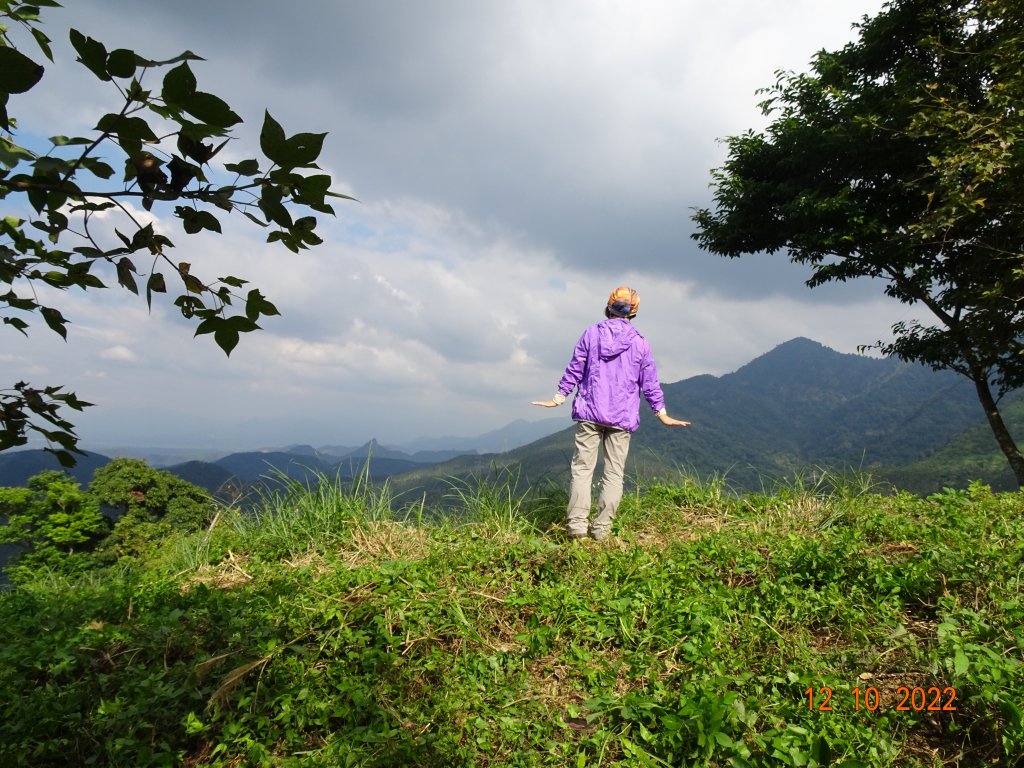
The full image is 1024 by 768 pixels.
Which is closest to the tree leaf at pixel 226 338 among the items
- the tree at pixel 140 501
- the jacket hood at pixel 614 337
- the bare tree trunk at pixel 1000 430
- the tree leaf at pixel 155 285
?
the tree leaf at pixel 155 285

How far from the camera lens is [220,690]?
3.29m

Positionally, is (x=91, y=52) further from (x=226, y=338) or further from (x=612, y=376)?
(x=612, y=376)

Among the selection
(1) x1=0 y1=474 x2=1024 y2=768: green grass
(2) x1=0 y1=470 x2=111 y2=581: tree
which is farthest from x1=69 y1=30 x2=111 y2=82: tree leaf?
(2) x1=0 y1=470 x2=111 y2=581: tree

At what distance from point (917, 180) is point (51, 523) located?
2576cm

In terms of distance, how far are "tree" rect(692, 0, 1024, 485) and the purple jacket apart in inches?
230

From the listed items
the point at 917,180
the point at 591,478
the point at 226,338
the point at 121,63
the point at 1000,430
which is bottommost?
the point at 591,478

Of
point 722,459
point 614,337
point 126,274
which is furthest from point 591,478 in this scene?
point 722,459

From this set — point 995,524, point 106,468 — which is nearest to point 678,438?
point 106,468

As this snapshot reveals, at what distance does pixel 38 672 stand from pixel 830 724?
485cm

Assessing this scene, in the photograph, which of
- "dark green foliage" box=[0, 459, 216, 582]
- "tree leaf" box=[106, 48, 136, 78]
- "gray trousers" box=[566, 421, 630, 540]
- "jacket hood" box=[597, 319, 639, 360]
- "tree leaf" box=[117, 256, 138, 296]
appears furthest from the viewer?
"dark green foliage" box=[0, 459, 216, 582]

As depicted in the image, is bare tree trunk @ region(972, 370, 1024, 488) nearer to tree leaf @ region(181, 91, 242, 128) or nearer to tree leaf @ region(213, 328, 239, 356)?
tree leaf @ region(213, 328, 239, 356)

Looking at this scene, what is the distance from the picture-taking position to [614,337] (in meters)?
6.28

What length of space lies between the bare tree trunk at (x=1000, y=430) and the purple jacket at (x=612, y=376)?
855 centimetres

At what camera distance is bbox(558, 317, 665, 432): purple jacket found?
6.12 metres
